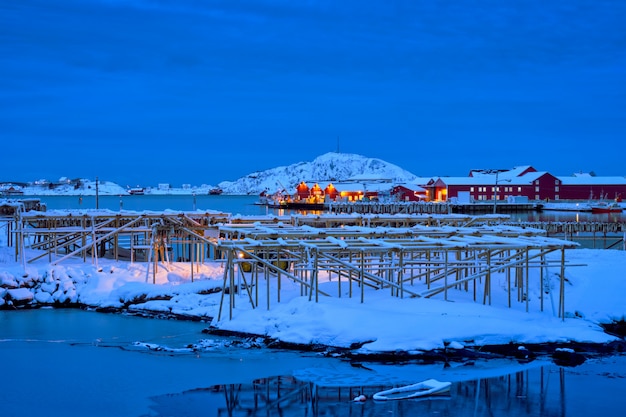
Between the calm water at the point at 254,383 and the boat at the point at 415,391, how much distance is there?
0.68ft

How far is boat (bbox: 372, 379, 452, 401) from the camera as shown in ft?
46.6

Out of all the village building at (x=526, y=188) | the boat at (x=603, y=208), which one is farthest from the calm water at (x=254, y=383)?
the village building at (x=526, y=188)

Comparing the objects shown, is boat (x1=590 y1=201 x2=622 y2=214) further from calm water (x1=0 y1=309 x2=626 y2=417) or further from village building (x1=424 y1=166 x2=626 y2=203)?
calm water (x1=0 y1=309 x2=626 y2=417)

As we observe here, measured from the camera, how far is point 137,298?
25.3 m

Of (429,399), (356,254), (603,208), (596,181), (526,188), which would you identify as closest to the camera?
(429,399)

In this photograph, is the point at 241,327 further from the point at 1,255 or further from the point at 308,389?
the point at 1,255

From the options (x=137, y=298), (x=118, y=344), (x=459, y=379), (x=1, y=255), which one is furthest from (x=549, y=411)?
(x=1, y=255)

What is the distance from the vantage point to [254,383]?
15.5 metres

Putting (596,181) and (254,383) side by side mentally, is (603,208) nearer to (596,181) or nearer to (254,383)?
(596,181)

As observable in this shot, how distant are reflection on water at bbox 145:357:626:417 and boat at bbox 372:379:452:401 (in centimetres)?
14

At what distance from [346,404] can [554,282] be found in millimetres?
13877

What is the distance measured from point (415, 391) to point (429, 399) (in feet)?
1.39

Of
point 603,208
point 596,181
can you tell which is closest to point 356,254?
point 603,208

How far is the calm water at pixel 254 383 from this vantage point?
1371cm
